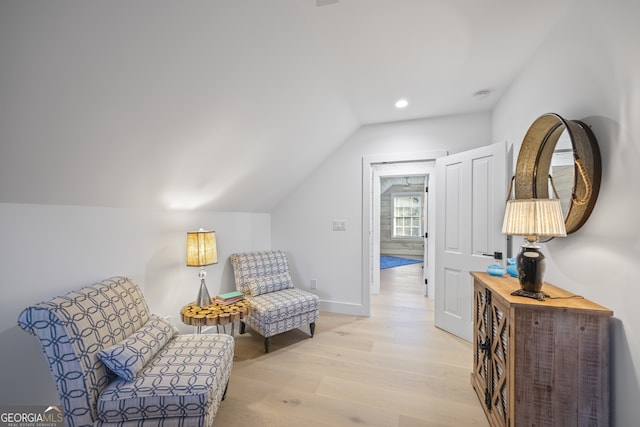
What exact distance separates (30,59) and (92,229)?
112cm

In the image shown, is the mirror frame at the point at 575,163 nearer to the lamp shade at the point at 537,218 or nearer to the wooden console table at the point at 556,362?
the lamp shade at the point at 537,218

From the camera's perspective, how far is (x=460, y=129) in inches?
119

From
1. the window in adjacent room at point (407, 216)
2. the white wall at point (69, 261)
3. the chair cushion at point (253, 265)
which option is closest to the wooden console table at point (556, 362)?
the chair cushion at point (253, 265)

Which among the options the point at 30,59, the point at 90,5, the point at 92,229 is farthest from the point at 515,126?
the point at 92,229

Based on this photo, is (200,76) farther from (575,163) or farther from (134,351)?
(575,163)

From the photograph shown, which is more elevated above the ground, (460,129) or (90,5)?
(460,129)

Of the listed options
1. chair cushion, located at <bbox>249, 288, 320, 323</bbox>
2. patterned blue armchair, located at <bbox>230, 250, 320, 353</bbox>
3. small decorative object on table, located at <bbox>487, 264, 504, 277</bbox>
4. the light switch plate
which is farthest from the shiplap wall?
small decorative object on table, located at <bbox>487, 264, 504, 277</bbox>

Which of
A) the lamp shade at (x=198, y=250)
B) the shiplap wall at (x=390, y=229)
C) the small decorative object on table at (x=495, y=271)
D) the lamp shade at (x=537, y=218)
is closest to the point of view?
the lamp shade at (x=537, y=218)

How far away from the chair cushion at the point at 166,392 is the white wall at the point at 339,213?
2.14m

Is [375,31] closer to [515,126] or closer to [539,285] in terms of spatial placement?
[515,126]

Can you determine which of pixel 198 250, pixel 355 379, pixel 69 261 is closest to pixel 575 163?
pixel 355 379

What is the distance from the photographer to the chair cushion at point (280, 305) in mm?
2453

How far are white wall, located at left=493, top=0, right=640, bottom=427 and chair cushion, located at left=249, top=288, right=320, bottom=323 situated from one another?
6.68ft

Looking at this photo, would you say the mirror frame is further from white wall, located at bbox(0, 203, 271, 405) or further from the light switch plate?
white wall, located at bbox(0, 203, 271, 405)
